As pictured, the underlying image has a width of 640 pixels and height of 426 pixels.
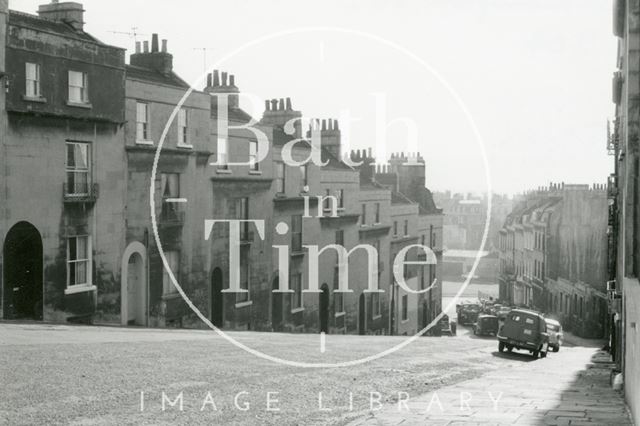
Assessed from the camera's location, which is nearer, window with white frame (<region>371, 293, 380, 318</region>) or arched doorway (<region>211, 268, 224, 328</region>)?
arched doorway (<region>211, 268, 224, 328</region>)

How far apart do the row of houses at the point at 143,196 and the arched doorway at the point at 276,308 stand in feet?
0.18

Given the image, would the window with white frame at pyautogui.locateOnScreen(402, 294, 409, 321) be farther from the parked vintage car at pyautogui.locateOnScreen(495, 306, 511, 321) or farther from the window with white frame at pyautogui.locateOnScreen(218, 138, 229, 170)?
the window with white frame at pyautogui.locateOnScreen(218, 138, 229, 170)

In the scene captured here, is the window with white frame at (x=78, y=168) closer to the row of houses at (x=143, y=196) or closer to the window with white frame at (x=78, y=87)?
the row of houses at (x=143, y=196)

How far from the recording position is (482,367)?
818 inches

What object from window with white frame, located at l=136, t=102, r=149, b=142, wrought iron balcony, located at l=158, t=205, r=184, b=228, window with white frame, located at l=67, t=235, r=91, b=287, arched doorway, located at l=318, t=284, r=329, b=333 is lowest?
arched doorway, located at l=318, t=284, r=329, b=333

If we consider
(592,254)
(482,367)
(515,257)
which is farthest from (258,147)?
(515,257)

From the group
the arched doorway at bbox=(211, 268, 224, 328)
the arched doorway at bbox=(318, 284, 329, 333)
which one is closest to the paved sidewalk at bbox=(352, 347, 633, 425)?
the arched doorway at bbox=(211, 268, 224, 328)

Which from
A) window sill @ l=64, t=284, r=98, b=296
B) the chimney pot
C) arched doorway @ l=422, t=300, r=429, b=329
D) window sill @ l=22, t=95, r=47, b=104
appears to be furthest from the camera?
arched doorway @ l=422, t=300, r=429, b=329

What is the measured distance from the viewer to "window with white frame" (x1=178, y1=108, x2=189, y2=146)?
31.4 metres

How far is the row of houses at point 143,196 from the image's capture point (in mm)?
24922

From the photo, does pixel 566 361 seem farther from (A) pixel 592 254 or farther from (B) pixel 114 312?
(A) pixel 592 254

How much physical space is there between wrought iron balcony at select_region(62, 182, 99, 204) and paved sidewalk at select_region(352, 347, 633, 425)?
14.8m

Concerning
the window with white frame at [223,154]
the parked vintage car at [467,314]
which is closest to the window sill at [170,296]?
the window with white frame at [223,154]

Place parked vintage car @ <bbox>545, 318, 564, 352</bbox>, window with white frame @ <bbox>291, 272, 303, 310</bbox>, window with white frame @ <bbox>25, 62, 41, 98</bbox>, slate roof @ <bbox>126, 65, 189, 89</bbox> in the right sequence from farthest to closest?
1. window with white frame @ <bbox>291, 272, 303, 310</bbox>
2. parked vintage car @ <bbox>545, 318, 564, 352</bbox>
3. slate roof @ <bbox>126, 65, 189, 89</bbox>
4. window with white frame @ <bbox>25, 62, 41, 98</bbox>
